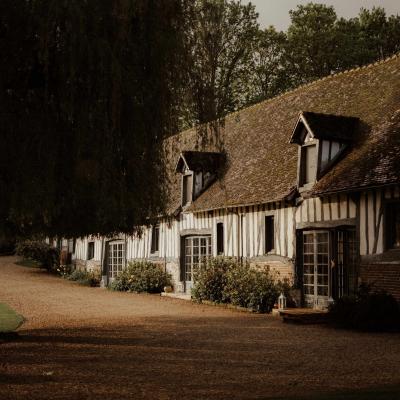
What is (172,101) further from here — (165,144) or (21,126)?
(21,126)

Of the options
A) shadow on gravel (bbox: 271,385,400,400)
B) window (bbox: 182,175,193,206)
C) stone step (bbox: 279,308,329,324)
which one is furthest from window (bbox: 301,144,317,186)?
shadow on gravel (bbox: 271,385,400,400)

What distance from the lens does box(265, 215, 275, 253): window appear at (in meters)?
16.2

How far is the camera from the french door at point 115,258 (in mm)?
24359

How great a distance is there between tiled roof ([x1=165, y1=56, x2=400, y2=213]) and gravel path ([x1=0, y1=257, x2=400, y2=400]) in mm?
2914

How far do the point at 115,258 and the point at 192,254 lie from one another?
5.80 metres

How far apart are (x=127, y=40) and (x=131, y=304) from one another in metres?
11.2

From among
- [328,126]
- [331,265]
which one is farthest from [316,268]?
[328,126]

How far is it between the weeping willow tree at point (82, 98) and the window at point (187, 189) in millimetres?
12285

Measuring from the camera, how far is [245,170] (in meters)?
18.1

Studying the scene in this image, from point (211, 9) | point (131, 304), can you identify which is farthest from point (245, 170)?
point (211, 9)

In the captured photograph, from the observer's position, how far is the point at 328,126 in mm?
14422

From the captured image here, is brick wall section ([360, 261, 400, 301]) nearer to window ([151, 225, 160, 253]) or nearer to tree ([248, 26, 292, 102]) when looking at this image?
window ([151, 225, 160, 253])

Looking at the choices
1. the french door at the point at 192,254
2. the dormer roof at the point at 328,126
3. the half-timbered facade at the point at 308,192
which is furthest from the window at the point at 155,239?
the dormer roof at the point at 328,126

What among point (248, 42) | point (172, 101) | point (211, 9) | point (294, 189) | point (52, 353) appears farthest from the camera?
point (248, 42)
